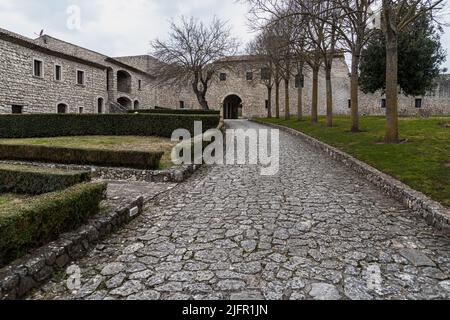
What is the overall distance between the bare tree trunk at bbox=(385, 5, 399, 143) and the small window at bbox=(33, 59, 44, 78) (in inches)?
906

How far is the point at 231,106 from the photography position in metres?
46.2

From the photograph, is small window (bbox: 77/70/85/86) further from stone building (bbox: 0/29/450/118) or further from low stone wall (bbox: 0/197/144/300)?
low stone wall (bbox: 0/197/144/300)

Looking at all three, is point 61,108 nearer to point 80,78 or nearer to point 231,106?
point 80,78

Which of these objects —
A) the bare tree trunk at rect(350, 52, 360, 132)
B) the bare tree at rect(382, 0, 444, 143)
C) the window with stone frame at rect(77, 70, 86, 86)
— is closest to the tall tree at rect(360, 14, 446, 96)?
the bare tree trunk at rect(350, 52, 360, 132)

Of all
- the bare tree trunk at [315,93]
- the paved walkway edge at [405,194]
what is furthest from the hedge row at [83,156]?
the bare tree trunk at [315,93]

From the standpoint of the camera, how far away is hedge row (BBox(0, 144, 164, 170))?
8.25 m

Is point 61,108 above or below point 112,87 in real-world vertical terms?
below

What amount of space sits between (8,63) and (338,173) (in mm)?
22103

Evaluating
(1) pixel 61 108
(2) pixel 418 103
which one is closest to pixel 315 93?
(1) pixel 61 108

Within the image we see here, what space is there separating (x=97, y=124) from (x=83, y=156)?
9569 mm

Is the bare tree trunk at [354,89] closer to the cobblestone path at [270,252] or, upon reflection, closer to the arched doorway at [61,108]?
the cobblestone path at [270,252]
